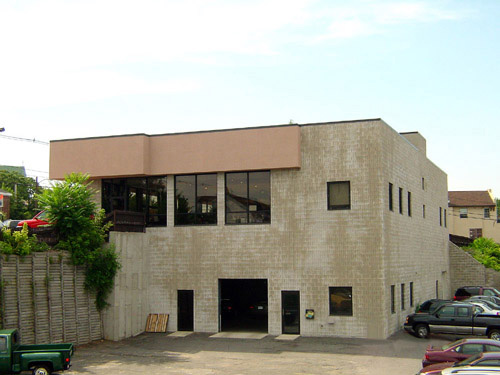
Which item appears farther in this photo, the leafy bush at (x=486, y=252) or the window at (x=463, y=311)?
the leafy bush at (x=486, y=252)

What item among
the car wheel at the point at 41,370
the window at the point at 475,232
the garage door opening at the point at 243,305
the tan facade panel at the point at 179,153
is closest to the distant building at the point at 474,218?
the window at the point at 475,232

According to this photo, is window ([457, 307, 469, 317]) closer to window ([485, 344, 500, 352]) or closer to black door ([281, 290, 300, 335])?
black door ([281, 290, 300, 335])

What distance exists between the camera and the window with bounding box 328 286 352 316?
27.0 metres

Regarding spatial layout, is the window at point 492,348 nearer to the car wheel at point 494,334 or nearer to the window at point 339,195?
the car wheel at point 494,334

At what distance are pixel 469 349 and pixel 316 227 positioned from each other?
10.7 metres

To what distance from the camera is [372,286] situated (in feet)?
87.2

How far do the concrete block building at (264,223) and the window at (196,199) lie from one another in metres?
0.05

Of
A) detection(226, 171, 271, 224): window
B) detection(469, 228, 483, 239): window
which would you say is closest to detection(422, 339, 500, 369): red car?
detection(226, 171, 271, 224): window

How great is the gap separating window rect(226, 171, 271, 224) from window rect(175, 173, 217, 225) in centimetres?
87

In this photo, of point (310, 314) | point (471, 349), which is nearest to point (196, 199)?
point (310, 314)

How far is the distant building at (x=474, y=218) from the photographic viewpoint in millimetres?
80250

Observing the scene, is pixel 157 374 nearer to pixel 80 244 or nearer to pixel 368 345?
pixel 80 244

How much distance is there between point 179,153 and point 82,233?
663cm

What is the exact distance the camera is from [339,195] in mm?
27719
